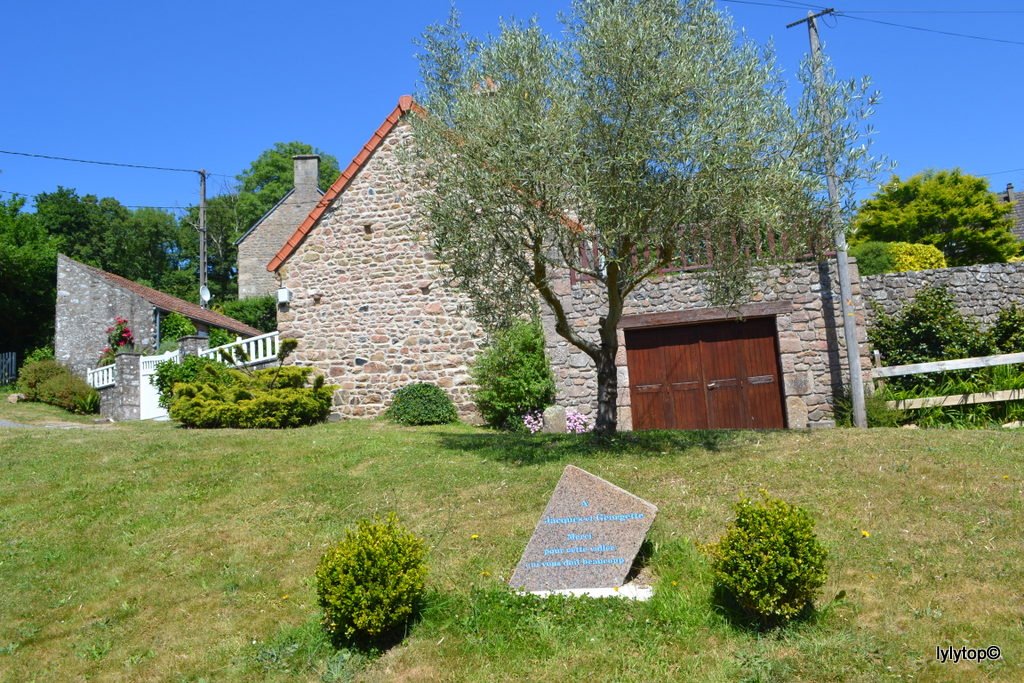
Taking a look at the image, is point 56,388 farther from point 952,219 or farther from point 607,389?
point 952,219

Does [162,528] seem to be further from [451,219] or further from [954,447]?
[954,447]

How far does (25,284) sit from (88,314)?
5.04 m

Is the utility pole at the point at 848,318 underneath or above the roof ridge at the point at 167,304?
underneath

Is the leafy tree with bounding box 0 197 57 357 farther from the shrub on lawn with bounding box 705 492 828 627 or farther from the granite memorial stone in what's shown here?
the shrub on lawn with bounding box 705 492 828 627

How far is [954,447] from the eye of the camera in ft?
29.2

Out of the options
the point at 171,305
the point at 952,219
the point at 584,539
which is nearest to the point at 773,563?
the point at 584,539

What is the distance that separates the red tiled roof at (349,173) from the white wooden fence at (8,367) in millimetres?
15380

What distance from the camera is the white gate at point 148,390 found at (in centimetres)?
1919

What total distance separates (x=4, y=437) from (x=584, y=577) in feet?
37.7

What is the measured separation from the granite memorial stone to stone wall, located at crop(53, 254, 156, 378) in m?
20.9

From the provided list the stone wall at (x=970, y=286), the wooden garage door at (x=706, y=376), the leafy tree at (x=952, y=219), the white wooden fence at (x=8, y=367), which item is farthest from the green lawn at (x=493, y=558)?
the white wooden fence at (x=8, y=367)

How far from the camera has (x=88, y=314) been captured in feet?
80.6

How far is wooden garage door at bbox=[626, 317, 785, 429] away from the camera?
12711 millimetres

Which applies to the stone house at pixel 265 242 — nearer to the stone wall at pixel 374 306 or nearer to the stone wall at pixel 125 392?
the stone wall at pixel 125 392
